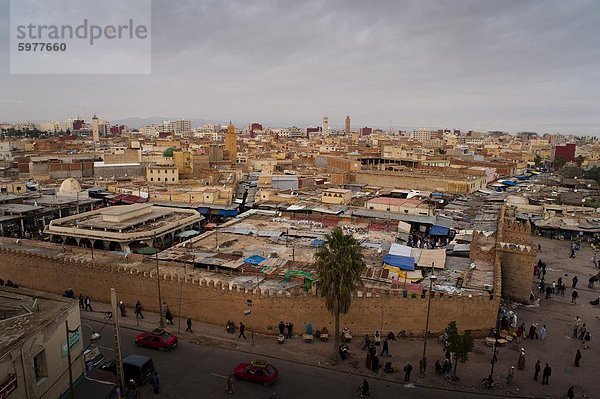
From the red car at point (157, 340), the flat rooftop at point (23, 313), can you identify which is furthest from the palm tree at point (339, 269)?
the flat rooftop at point (23, 313)

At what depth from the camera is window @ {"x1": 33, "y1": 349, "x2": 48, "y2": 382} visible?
11.2 m

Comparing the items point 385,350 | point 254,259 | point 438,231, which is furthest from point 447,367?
point 438,231

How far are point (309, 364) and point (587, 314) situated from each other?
14740 mm

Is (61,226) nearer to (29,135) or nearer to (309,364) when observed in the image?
(309,364)

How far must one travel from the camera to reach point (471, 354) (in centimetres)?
1720

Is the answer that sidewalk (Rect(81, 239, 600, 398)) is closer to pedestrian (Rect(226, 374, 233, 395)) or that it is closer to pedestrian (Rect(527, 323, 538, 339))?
pedestrian (Rect(527, 323, 538, 339))

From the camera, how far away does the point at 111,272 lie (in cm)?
2166

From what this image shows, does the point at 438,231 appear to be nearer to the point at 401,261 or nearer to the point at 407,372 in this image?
the point at 401,261

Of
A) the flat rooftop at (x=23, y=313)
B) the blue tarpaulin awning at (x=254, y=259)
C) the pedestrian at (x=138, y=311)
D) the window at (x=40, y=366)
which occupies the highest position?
the flat rooftop at (x=23, y=313)

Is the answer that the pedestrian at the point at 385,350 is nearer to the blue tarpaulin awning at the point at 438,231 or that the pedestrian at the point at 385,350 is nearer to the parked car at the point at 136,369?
the parked car at the point at 136,369

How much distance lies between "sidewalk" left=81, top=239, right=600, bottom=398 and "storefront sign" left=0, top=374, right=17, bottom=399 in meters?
8.32

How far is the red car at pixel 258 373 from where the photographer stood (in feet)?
48.3

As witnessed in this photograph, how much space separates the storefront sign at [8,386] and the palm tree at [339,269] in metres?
9.49

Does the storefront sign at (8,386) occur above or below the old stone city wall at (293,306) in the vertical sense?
above
